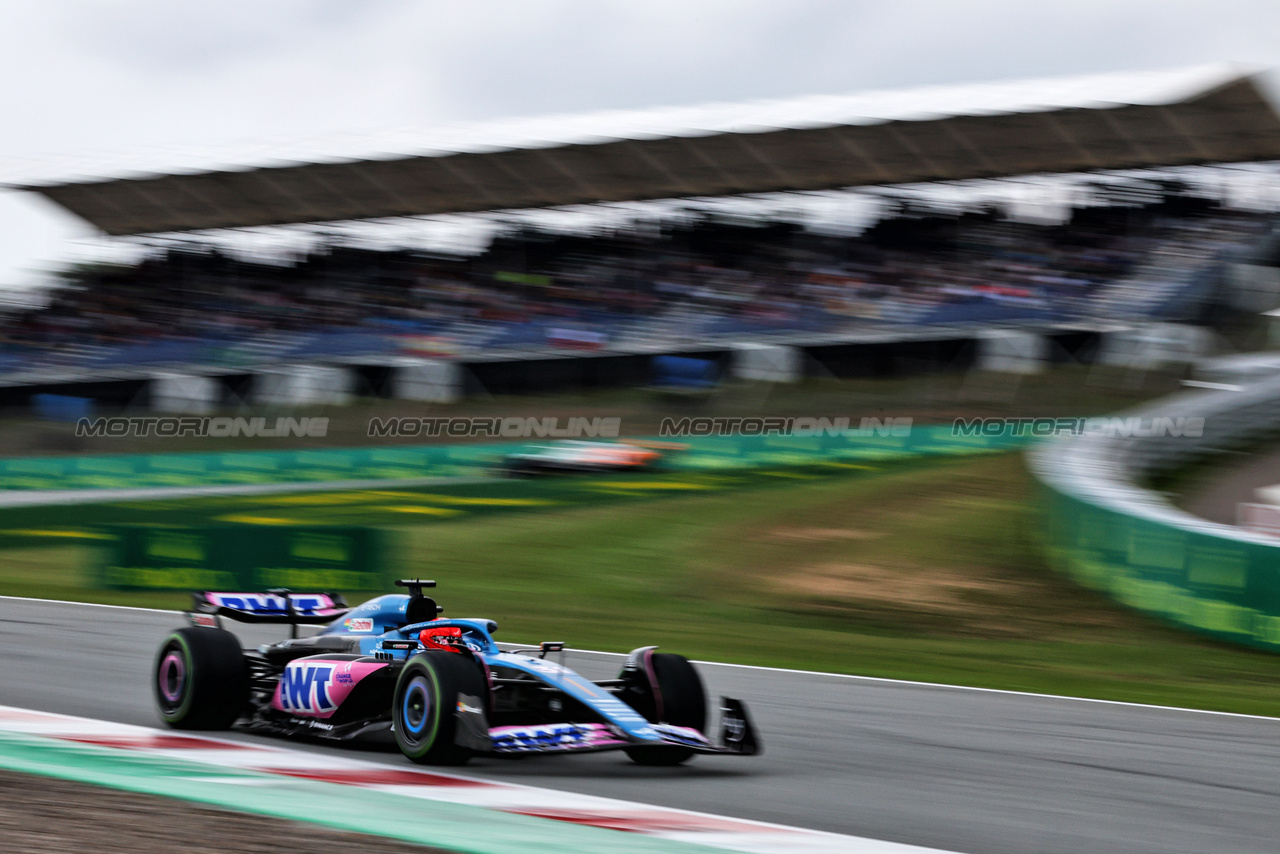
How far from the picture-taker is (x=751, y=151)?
26.8 meters

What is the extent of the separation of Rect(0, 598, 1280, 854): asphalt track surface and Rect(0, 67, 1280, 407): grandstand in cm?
1844

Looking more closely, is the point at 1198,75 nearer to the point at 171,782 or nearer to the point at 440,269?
the point at 440,269

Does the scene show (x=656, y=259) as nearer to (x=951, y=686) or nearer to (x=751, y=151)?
(x=751, y=151)

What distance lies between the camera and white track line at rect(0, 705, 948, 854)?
4.46 meters

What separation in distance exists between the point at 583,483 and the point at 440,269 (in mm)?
12587

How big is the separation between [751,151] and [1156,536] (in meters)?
→ 16.9

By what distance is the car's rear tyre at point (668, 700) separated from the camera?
19.3ft

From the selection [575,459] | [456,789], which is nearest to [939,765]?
[456,789]

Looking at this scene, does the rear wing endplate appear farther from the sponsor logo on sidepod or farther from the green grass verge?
the green grass verge

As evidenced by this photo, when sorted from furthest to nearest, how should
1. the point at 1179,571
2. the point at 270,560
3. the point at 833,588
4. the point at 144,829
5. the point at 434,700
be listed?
the point at 833,588, the point at 270,560, the point at 1179,571, the point at 434,700, the point at 144,829

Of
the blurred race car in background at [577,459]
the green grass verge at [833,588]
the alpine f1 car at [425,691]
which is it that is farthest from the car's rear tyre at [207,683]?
the blurred race car in background at [577,459]

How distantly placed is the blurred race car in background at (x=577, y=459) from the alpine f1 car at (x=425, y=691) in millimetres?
15003

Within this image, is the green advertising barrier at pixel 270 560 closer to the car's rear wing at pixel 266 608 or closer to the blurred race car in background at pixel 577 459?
the car's rear wing at pixel 266 608

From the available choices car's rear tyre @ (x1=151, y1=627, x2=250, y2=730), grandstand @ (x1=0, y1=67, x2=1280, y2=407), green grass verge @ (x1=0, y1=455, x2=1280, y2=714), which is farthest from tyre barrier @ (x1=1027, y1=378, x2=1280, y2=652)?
grandstand @ (x1=0, y1=67, x2=1280, y2=407)
